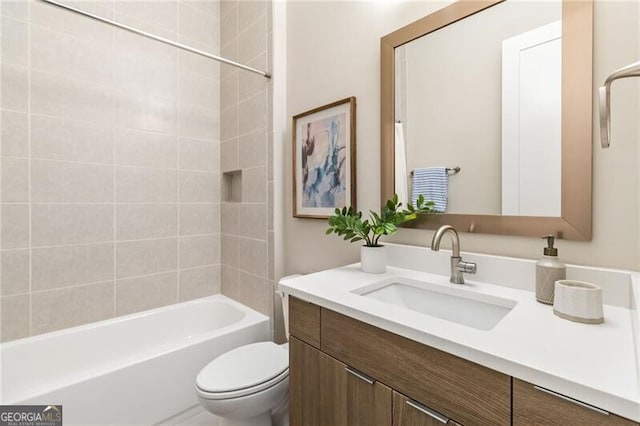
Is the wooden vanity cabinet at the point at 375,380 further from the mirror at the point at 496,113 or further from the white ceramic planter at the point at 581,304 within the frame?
the mirror at the point at 496,113

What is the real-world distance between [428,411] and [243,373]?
87 cm

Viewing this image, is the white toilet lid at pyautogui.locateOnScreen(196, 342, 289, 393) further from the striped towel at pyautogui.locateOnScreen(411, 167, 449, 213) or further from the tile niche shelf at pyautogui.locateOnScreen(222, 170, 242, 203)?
the tile niche shelf at pyautogui.locateOnScreen(222, 170, 242, 203)

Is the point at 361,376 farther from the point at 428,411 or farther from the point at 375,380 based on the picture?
the point at 428,411

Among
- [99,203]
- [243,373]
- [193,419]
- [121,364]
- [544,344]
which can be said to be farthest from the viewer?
[99,203]

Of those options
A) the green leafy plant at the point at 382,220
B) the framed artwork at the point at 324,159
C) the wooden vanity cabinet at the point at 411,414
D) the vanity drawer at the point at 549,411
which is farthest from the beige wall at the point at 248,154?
the vanity drawer at the point at 549,411

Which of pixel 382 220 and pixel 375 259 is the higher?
pixel 382 220

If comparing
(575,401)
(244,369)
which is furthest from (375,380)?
Answer: (244,369)

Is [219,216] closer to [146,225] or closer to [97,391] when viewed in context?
[146,225]

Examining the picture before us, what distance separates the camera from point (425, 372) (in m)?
0.65

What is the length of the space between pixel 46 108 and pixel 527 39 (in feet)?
7.64

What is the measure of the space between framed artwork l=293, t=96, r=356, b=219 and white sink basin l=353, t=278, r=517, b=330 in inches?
19.3

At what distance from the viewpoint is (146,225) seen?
1.98 metres

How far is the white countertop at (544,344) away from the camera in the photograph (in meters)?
0.45

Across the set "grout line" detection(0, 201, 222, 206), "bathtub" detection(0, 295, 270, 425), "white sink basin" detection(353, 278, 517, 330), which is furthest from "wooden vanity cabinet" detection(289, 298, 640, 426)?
"grout line" detection(0, 201, 222, 206)
